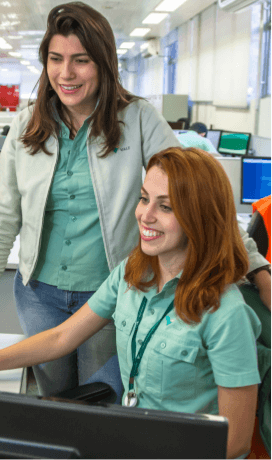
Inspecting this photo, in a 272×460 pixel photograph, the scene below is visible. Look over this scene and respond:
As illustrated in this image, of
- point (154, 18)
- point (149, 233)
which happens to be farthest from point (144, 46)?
point (149, 233)

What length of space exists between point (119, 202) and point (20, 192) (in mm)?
284

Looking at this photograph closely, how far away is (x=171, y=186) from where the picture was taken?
981 mm

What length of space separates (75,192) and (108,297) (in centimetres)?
31

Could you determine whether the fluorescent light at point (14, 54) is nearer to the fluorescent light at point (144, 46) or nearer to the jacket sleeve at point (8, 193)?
the fluorescent light at point (144, 46)

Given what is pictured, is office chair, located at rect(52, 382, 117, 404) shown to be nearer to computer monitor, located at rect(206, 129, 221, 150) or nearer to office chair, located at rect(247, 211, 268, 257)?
office chair, located at rect(247, 211, 268, 257)

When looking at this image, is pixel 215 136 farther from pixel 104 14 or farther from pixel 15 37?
pixel 15 37

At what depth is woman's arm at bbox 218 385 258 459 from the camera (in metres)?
0.88

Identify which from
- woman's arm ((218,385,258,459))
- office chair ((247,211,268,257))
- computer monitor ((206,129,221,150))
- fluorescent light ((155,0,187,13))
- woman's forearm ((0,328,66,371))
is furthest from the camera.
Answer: fluorescent light ((155,0,187,13))

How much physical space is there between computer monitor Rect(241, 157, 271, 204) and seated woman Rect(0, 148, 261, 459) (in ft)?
7.05

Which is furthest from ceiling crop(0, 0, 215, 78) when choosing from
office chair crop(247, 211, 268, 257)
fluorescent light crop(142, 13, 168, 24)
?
office chair crop(247, 211, 268, 257)

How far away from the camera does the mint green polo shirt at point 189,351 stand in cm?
91

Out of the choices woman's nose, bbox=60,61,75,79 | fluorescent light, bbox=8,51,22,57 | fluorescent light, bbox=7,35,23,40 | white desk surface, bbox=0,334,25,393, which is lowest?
white desk surface, bbox=0,334,25,393

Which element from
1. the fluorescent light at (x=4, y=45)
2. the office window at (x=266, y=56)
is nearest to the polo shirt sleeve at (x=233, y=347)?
the office window at (x=266, y=56)

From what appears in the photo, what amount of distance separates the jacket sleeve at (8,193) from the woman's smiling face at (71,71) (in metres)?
0.18
